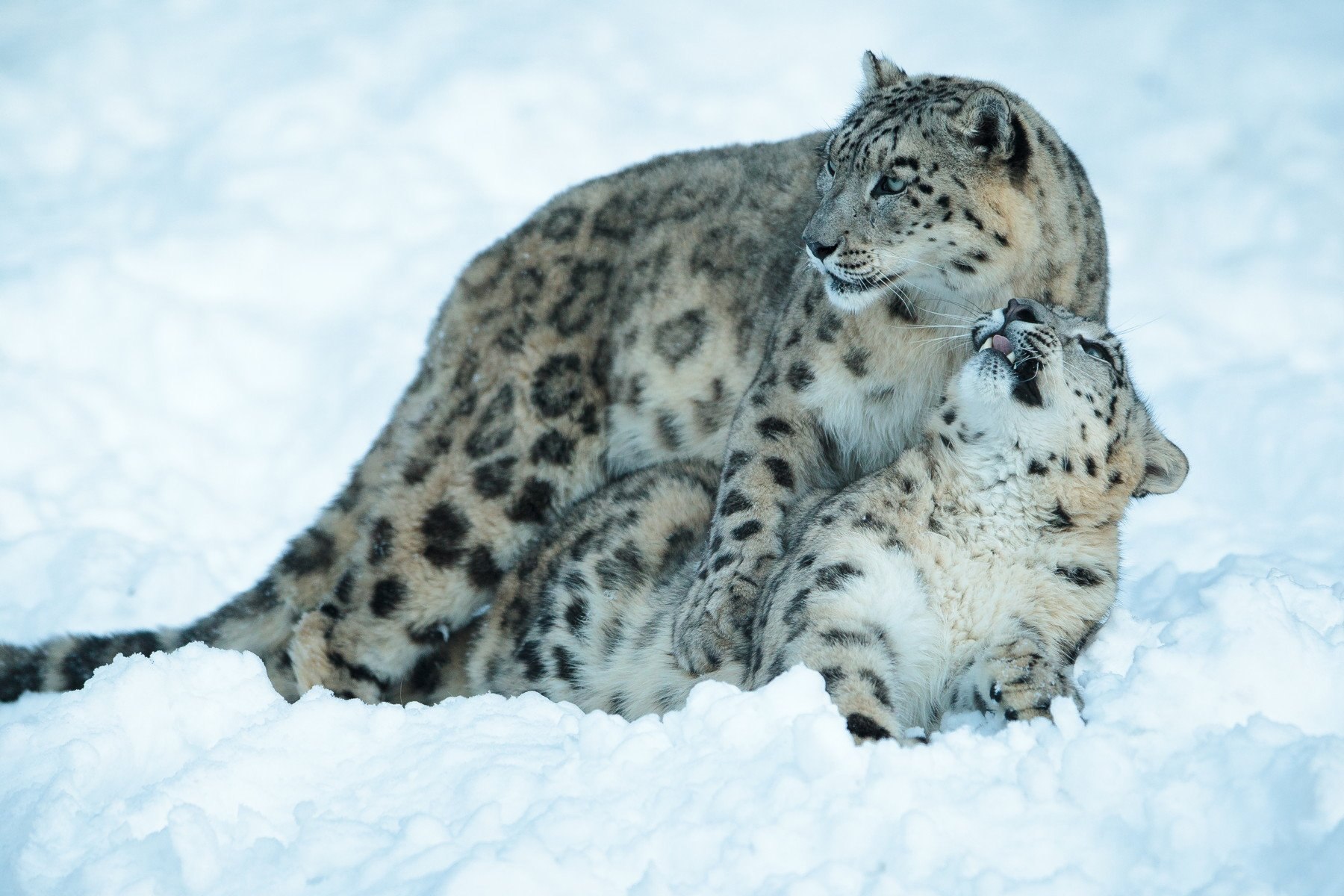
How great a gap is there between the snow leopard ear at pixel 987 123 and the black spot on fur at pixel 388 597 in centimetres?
251

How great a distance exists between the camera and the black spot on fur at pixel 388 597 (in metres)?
5.22

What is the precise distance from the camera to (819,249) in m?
4.44

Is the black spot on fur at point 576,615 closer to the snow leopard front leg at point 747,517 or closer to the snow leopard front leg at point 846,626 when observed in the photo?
the snow leopard front leg at point 747,517

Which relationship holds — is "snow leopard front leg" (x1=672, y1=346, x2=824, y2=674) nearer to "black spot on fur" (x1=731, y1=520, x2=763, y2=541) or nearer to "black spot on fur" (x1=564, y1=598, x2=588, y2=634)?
"black spot on fur" (x1=731, y1=520, x2=763, y2=541)

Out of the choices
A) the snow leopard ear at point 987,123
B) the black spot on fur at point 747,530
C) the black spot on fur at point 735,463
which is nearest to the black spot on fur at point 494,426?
the black spot on fur at point 735,463

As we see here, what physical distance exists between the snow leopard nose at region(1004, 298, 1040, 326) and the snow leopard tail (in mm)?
2857

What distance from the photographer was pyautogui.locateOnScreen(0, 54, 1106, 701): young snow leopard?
4410 mm

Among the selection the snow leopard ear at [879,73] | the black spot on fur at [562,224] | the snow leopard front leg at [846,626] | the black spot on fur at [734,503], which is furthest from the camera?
the black spot on fur at [562,224]

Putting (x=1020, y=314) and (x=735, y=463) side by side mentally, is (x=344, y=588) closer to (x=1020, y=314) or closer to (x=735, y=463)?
(x=735, y=463)

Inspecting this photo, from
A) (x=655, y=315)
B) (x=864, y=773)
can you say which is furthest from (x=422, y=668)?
(x=864, y=773)

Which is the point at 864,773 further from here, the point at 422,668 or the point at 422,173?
the point at 422,173

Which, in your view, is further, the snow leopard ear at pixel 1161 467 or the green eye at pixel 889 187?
the green eye at pixel 889 187

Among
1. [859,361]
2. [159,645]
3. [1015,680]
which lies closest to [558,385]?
[859,361]

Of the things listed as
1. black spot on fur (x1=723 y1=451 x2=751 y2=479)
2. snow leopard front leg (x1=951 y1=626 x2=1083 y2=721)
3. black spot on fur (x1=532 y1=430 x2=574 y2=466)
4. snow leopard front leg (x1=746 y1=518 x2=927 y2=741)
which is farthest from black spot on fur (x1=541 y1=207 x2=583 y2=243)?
snow leopard front leg (x1=951 y1=626 x2=1083 y2=721)
